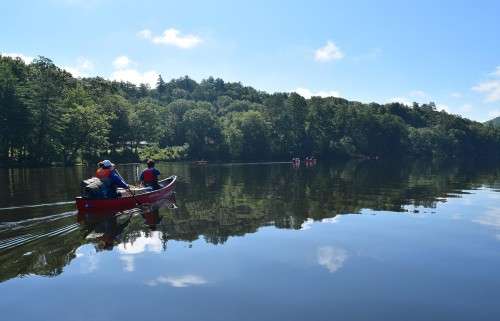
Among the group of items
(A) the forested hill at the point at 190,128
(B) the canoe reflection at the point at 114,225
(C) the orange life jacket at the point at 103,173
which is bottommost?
(B) the canoe reflection at the point at 114,225

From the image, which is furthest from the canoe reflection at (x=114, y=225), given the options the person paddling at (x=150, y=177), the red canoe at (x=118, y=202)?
the person paddling at (x=150, y=177)

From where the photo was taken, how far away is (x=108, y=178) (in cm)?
2356

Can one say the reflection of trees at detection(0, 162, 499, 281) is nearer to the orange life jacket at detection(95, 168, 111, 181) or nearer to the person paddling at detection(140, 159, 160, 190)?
the person paddling at detection(140, 159, 160, 190)

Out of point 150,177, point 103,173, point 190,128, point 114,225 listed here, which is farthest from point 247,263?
point 190,128

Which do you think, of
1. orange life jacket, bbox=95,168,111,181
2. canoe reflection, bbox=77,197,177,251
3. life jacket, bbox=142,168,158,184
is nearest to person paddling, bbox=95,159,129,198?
orange life jacket, bbox=95,168,111,181

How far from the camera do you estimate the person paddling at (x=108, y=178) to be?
910 inches

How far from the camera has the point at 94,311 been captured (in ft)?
34.3

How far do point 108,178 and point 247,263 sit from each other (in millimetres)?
12031

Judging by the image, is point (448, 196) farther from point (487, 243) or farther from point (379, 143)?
point (379, 143)

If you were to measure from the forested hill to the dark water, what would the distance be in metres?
49.1

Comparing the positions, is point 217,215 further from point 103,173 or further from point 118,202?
A: point 103,173

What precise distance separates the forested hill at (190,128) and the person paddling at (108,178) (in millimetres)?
52740

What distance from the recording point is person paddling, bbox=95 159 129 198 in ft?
75.8

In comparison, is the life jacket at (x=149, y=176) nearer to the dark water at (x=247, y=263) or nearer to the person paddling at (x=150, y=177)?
the person paddling at (x=150, y=177)
